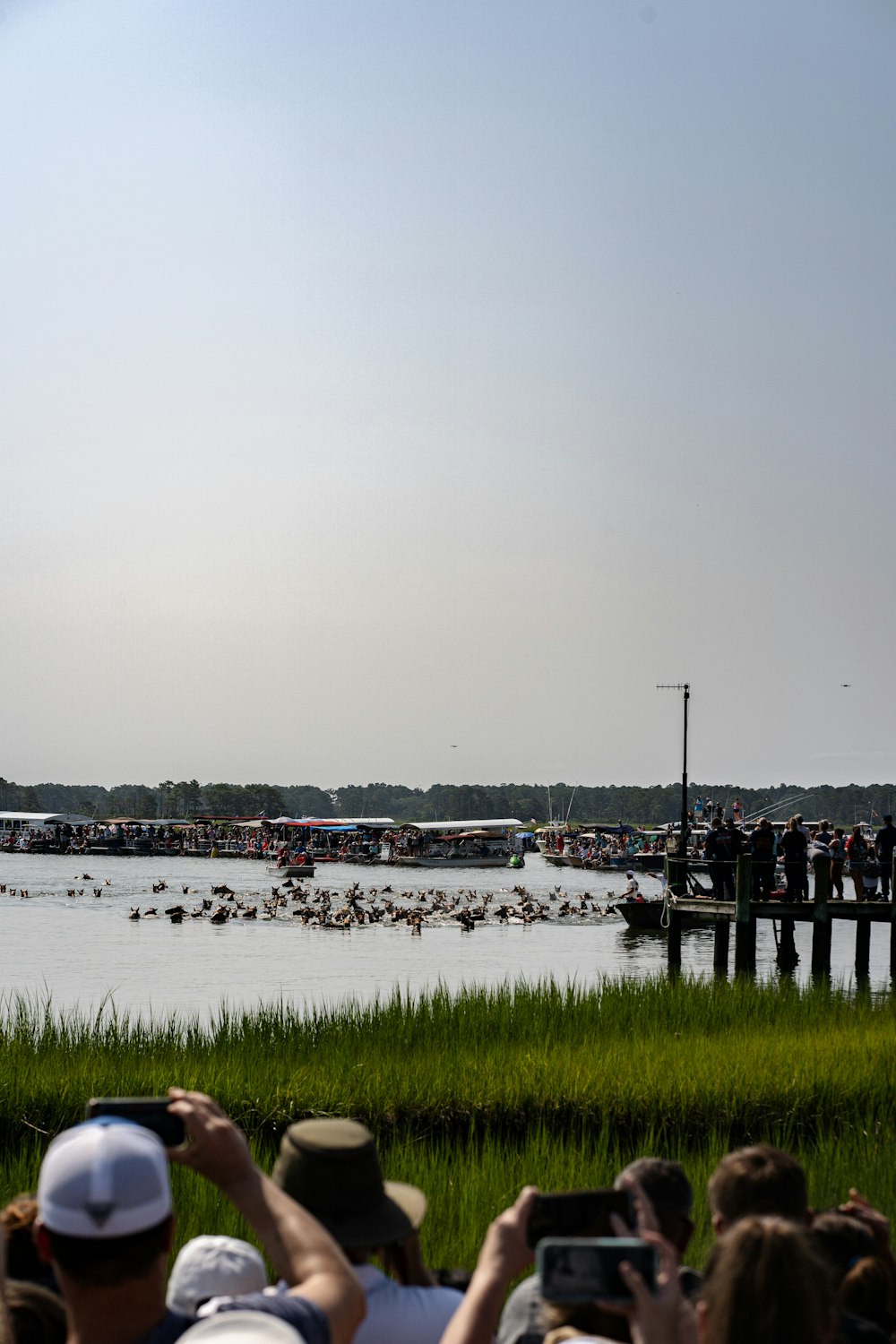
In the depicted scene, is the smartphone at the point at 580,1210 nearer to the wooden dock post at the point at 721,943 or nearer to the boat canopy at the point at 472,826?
the wooden dock post at the point at 721,943

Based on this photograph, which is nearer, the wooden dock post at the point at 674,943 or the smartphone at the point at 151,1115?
the smartphone at the point at 151,1115

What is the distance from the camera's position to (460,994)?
19.8 m

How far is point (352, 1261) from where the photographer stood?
13.6 ft

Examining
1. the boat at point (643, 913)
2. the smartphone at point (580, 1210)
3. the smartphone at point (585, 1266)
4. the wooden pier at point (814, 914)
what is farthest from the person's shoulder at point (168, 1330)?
the boat at point (643, 913)

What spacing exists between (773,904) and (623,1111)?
17.4m

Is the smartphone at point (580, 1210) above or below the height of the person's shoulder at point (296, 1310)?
above

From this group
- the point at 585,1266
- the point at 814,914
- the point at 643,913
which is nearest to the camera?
the point at 585,1266

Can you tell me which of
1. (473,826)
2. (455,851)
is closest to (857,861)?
(455,851)

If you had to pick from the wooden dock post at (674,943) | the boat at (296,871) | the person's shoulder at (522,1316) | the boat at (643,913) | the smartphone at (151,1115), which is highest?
the smartphone at (151,1115)

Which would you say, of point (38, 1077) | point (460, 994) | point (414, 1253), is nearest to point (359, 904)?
point (460, 994)

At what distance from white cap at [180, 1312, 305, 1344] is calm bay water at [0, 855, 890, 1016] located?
1598cm

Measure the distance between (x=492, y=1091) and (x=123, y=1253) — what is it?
10380 millimetres

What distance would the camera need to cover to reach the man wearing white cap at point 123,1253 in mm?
2896

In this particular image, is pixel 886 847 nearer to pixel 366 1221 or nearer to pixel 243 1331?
pixel 366 1221
